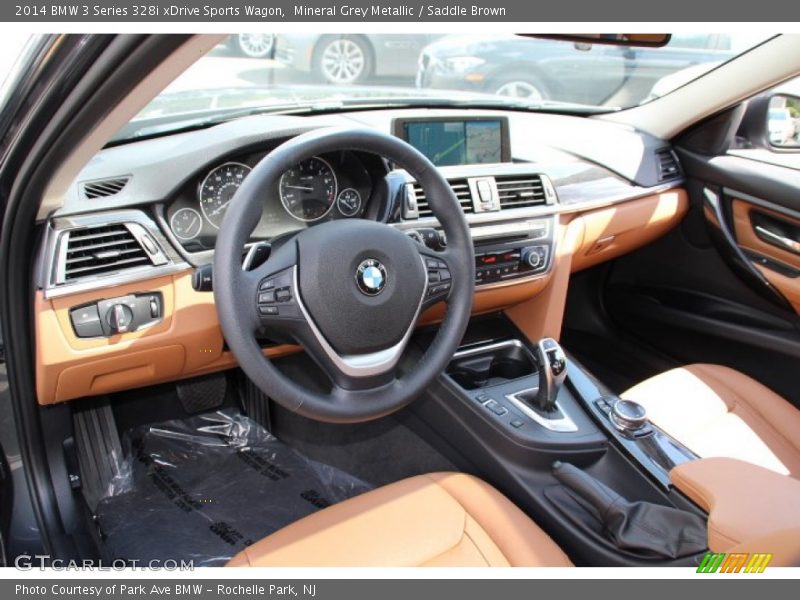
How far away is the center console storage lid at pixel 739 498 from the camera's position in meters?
1.02

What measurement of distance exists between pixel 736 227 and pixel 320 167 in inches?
61.5

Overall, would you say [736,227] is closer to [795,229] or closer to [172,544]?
[795,229]

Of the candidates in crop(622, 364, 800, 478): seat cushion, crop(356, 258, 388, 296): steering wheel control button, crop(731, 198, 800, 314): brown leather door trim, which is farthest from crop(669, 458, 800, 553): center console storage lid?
crop(731, 198, 800, 314): brown leather door trim

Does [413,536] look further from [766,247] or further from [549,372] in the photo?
[766,247]

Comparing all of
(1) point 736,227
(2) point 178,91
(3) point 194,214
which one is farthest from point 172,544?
(1) point 736,227

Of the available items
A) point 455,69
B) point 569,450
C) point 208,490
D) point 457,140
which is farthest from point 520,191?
point 455,69

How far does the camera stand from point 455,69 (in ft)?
14.3

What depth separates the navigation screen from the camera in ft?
6.70

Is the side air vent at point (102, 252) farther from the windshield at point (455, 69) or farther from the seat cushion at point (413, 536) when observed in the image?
the windshield at point (455, 69)

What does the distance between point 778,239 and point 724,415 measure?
797 millimetres

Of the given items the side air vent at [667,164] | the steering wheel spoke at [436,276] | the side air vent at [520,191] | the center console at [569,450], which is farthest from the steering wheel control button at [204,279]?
the side air vent at [667,164]

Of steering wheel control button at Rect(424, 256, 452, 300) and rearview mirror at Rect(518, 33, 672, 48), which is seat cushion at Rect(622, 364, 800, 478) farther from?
rearview mirror at Rect(518, 33, 672, 48)

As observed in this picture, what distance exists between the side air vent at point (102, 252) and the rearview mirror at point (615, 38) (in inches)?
37.9

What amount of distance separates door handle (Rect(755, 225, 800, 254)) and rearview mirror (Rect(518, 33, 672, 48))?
1.10 metres
